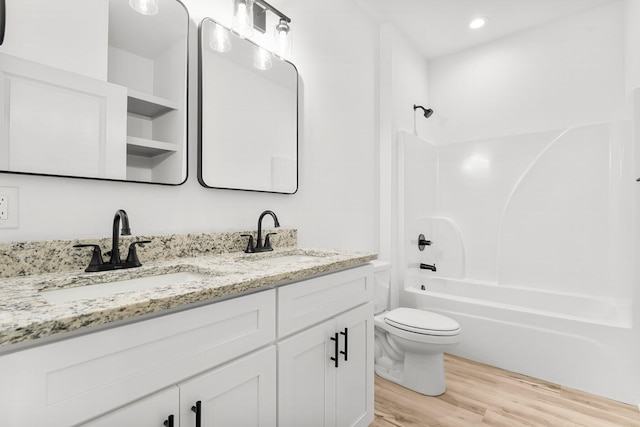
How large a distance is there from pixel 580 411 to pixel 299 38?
2.75 m

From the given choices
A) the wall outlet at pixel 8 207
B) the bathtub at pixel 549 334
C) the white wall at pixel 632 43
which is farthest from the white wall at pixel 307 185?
the white wall at pixel 632 43

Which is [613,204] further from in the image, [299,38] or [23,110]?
[23,110]

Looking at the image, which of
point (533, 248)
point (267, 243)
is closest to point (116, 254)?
point (267, 243)

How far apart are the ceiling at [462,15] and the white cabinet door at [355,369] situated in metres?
2.31

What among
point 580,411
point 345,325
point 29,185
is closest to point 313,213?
point 345,325

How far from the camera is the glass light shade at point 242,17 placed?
150cm

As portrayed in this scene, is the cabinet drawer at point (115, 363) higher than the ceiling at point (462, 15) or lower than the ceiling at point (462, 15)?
lower

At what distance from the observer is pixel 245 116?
→ 5.37ft

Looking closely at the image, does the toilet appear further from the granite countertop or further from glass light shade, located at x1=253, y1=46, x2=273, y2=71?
glass light shade, located at x1=253, y1=46, x2=273, y2=71

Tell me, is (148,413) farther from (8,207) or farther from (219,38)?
(219,38)

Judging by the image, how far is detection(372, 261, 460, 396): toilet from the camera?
74.1 inches

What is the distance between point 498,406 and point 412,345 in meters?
0.57

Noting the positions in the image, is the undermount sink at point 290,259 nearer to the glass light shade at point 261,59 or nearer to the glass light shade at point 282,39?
the glass light shade at point 261,59

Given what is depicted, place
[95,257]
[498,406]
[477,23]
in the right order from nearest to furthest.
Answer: [95,257] < [498,406] < [477,23]
